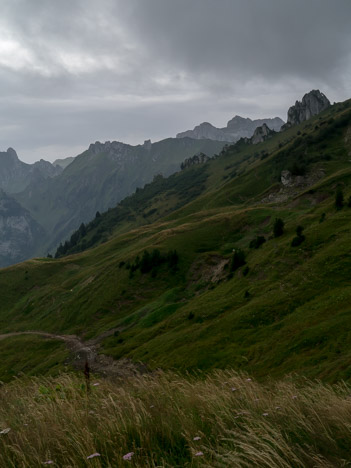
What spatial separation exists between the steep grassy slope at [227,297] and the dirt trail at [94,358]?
193cm

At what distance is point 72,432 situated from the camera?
6.03 meters

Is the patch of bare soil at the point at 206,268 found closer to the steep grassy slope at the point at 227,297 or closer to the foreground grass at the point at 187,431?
the steep grassy slope at the point at 227,297

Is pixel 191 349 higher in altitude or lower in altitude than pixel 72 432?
lower

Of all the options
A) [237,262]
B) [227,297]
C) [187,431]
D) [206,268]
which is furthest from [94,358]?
[187,431]

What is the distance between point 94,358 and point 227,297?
2439 cm

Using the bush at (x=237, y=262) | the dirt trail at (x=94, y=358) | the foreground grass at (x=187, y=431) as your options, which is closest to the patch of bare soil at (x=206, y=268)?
the bush at (x=237, y=262)

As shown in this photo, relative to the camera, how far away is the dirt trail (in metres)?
44.2

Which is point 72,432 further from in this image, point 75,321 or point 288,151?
point 288,151

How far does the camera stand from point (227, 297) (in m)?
48.6

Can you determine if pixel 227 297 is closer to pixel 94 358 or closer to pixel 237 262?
pixel 237 262

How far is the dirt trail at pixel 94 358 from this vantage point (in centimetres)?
4424

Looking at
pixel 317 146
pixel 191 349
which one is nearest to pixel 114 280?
pixel 191 349

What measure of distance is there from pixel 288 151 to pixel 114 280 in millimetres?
138816

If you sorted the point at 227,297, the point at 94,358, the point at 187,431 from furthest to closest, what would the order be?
the point at 94,358 → the point at 227,297 → the point at 187,431
